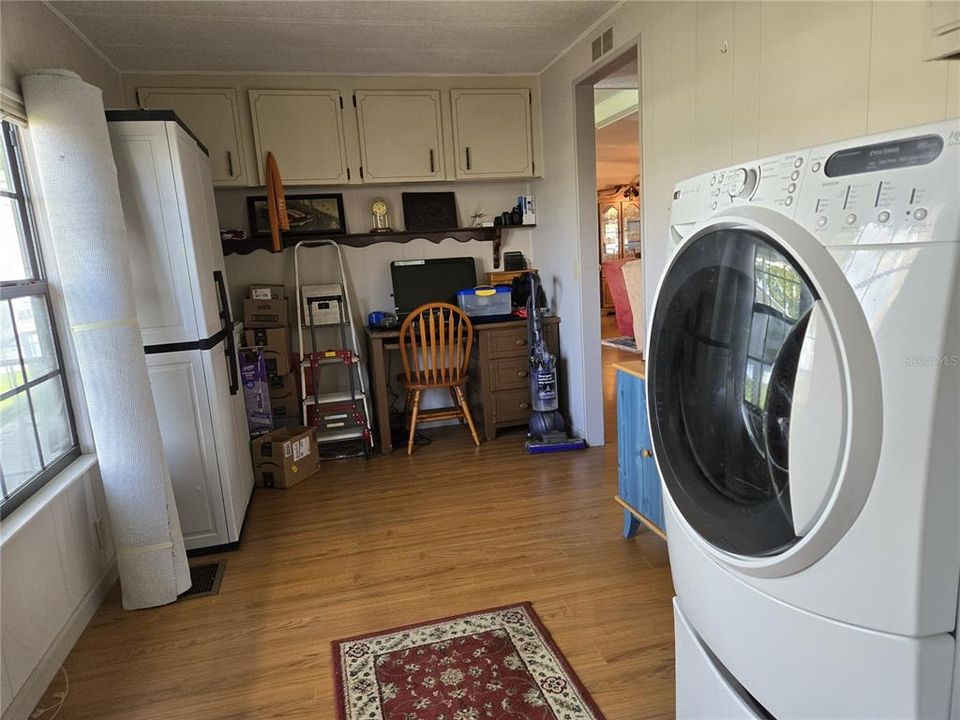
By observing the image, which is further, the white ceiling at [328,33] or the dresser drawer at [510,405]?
the dresser drawer at [510,405]

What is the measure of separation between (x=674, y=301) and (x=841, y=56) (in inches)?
39.7

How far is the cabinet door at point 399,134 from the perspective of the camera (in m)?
3.76

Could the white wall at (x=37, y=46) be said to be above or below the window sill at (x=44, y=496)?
above

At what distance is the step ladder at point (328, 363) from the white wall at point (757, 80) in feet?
5.68

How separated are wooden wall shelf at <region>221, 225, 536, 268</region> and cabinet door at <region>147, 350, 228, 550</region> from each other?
1.52 m

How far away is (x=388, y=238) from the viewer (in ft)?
13.5

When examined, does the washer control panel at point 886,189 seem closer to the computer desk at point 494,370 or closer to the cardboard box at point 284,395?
the computer desk at point 494,370

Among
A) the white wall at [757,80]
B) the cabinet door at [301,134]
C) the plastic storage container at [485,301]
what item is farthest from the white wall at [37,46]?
the white wall at [757,80]

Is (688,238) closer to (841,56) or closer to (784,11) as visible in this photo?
(841,56)

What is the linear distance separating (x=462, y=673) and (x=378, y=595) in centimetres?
56

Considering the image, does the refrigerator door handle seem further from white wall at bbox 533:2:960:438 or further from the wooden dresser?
white wall at bbox 533:2:960:438

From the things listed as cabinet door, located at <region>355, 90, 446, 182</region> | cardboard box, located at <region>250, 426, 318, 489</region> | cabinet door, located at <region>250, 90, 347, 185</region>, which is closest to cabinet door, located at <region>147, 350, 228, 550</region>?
cardboard box, located at <region>250, 426, 318, 489</region>

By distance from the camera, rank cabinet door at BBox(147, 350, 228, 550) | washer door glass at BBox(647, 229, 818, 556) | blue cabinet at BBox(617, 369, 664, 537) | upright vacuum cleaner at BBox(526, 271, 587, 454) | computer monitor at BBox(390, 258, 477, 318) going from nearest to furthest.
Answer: washer door glass at BBox(647, 229, 818, 556)
blue cabinet at BBox(617, 369, 664, 537)
cabinet door at BBox(147, 350, 228, 550)
upright vacuum cleaner at BBox(526, 271, 587, 454)
computer monitor at BBox(390, 258, 477, 318)

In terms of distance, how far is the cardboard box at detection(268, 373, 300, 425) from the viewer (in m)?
3.79
